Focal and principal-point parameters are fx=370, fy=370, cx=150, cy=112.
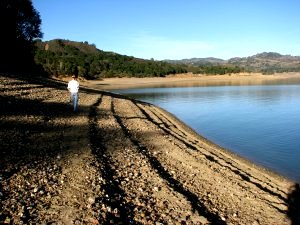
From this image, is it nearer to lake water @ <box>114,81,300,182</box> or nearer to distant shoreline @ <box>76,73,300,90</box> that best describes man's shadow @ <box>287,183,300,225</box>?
lake water @ <box>114,81,300,182</box>

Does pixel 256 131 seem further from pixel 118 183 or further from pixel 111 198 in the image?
pixel 111 198

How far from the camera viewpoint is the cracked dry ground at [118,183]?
320 inches

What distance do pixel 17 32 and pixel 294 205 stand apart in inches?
1925

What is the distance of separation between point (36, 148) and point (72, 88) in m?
9.85

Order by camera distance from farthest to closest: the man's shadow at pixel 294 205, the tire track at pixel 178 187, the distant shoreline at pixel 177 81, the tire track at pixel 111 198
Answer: the distant shoreline at pixel 177 81 → the man's shadow at pixel 294 205 → the tire track at pixel 178 187 → the tire track at pixel 111 198

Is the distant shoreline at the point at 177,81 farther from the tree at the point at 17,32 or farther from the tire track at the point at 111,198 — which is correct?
the tire track at the point at 111,198

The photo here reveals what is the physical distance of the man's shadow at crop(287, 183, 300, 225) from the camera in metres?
9.43

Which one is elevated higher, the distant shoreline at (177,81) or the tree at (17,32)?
the tree at (17,32)

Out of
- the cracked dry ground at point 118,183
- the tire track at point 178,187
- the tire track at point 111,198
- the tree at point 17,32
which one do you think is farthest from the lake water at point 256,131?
Answer: the tree at point 17,32

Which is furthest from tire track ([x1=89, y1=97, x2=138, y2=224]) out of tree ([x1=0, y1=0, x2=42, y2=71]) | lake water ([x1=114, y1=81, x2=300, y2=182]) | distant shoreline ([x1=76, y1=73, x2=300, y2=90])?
distant shoreline ([x1=76, y1=73, x2=300, y2=90])

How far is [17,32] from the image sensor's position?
170 ft

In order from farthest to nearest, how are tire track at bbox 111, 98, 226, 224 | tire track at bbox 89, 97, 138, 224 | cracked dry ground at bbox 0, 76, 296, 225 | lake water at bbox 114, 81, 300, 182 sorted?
lake water at bbox 114, 81, 300, 182, tire track at bbox 111, 98, 226, 224, cracked dry ground at bbox 0, 76, 296, 225, tire track at bbox 89, 97, 138, 224

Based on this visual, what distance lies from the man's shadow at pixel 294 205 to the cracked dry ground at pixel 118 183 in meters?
0.17

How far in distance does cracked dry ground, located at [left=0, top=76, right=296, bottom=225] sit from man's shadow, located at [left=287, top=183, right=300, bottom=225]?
17cm
